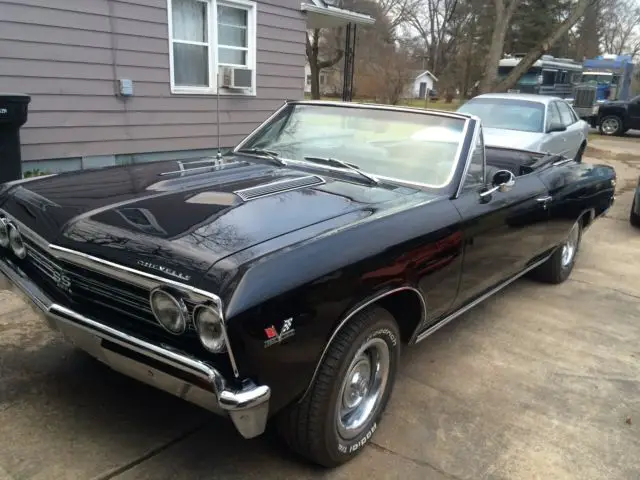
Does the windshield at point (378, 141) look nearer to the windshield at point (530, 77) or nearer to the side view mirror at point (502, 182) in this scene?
the side view mirror at point (502, 182)

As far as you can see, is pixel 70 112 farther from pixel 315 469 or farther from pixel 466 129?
pixel 315 469

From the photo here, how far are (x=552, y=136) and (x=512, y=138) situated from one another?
86cm

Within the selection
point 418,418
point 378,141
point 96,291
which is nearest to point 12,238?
point 96,291

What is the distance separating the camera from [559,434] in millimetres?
3000

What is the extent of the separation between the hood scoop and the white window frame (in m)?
5.10

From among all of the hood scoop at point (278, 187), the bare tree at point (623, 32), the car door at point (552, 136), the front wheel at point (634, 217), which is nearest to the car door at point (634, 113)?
the car door at point (552, 136)

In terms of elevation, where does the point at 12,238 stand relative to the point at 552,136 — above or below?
below

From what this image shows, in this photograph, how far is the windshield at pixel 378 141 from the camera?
3.42m

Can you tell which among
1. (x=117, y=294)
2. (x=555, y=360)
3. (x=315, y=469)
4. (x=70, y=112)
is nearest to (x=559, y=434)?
(x=555, y=360)

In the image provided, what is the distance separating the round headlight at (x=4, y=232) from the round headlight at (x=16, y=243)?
48mm

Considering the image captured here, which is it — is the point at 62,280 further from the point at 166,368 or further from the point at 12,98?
the point at 12,98

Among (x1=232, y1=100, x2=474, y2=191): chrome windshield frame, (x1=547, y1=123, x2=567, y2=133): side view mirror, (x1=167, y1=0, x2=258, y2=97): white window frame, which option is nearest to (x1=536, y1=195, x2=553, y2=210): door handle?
(x1=232, y1=100, x2=474, y2=191): chrome windshield frame

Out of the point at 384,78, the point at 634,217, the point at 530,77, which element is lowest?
the point at 634,217

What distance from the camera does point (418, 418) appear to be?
3.05 m
